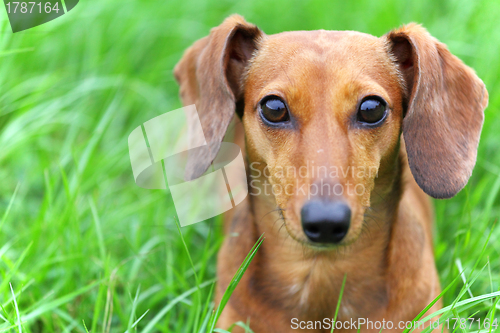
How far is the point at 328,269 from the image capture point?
280 cm

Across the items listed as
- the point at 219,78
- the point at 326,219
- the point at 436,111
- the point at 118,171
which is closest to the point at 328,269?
the point at 326,219

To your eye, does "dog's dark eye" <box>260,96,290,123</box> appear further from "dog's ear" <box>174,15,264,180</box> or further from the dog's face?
"dog's ear" <box>174,15,264,180</box>

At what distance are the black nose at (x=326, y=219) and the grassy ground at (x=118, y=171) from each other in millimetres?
712

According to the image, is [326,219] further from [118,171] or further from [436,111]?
[118,171]

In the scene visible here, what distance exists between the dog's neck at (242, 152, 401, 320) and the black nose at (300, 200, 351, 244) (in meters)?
0.50

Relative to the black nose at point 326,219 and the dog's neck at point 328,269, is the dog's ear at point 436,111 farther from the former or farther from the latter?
the black nose at point 326,219

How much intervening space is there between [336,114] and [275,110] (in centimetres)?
29

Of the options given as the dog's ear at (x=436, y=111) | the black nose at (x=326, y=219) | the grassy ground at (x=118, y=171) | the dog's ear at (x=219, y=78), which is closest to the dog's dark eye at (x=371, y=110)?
the dog's ear at (x=436, y=111)

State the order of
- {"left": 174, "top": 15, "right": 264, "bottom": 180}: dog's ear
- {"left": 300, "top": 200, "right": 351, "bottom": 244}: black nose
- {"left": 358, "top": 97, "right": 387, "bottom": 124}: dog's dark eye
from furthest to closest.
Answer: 1. {"left": 174, "top": 15, "right": 264, "bottom": 180}: dog's ear
2. {"left": 358, "top": 97, "right": 387, "bottom": 124}: dog's dark eye
3. {"left": 300, "top": 200, "right": 351, "bottom": 244}: black nose

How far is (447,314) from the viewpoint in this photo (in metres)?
2.43

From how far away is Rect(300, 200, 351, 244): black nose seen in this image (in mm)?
2158

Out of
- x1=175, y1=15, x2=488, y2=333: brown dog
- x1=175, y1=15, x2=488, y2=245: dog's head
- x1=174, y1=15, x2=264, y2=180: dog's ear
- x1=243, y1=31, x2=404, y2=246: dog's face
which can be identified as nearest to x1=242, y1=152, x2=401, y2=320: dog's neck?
x1=175, y1=15, x2=488, y2=333: brown dog

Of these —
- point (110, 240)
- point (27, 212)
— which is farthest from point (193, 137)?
point (27, 212)

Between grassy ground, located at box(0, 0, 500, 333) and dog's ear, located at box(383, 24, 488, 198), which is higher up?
dog's ear, located at box(383, 24, 488, 198)
